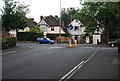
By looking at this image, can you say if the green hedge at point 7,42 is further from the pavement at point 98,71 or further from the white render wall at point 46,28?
the white render wall at point 46,28

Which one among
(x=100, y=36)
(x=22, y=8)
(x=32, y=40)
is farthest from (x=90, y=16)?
(x=22, y=8)

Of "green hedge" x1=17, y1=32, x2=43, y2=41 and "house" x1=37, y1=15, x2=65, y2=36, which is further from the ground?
"house" x1=37, y1=15, x2=65, y2=36

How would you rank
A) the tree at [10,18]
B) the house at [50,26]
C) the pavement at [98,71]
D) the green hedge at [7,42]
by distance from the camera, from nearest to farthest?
the pavement at [98,71]
the green hedge at [7,42]
the tree at [10,18]
the house at [50,26]

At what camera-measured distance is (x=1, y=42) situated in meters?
25.3

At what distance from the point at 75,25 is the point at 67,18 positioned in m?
42.8

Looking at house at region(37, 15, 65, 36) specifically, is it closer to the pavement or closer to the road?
the road

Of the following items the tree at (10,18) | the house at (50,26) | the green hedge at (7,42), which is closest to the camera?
the green hedge at (7,42)

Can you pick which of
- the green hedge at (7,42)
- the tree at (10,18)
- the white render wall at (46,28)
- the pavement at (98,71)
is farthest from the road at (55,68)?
the white render wall at (46,28)

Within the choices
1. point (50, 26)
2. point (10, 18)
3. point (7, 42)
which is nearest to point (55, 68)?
point (7, 42)

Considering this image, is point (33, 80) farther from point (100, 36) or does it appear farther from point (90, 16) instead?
point (100, 36)

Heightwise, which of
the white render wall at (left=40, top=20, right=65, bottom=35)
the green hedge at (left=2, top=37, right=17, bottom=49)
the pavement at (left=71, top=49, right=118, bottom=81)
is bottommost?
the pavement at (left=71, top=49, right=118, bottom=81)

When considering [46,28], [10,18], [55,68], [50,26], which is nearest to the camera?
[55,68]

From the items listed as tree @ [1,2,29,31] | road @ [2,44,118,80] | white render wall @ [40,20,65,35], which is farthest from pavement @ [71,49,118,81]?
white render wall @ [40,20,65,35]

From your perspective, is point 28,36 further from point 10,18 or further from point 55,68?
point 55,68
